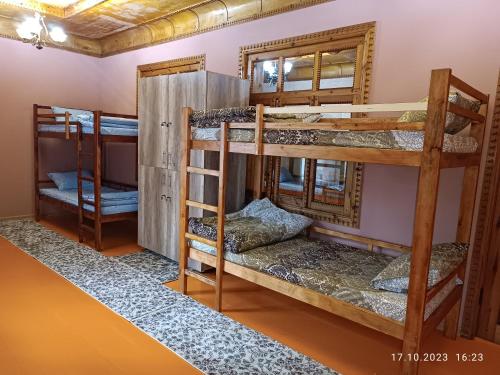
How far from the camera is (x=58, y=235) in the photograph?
478 centimetres

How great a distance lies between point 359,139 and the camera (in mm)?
2102

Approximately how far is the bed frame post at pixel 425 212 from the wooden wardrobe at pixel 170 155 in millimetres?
2128

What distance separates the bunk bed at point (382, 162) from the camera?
6.02 ft

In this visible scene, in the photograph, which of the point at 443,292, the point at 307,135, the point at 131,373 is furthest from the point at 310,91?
the point at 131,373

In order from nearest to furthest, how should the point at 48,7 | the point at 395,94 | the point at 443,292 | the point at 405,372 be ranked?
the point at 405,372 → the point at 443,292 → the point at 395,94 → the point at 48,7

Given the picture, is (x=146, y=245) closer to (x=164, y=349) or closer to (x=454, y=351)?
(x=164, y=349)

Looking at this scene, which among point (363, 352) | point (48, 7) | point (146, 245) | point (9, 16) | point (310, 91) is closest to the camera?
point (363, 352)

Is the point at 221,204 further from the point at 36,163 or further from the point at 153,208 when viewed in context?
the point at 36,163

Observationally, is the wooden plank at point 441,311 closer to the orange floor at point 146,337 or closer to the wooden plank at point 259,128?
the orange floor at point 146,337

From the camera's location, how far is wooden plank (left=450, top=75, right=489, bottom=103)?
6.05 ft

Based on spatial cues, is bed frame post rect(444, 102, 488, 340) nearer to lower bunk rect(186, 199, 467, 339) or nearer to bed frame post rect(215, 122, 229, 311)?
lower bunk rect(186, 199, 467, 339)

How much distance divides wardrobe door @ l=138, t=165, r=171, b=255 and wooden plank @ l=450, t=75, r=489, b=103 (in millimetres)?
2791

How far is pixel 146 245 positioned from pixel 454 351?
3.13m

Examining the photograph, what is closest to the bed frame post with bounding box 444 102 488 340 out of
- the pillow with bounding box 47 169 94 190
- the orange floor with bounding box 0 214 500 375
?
the orange floor with bounding box 0 214 500 375
